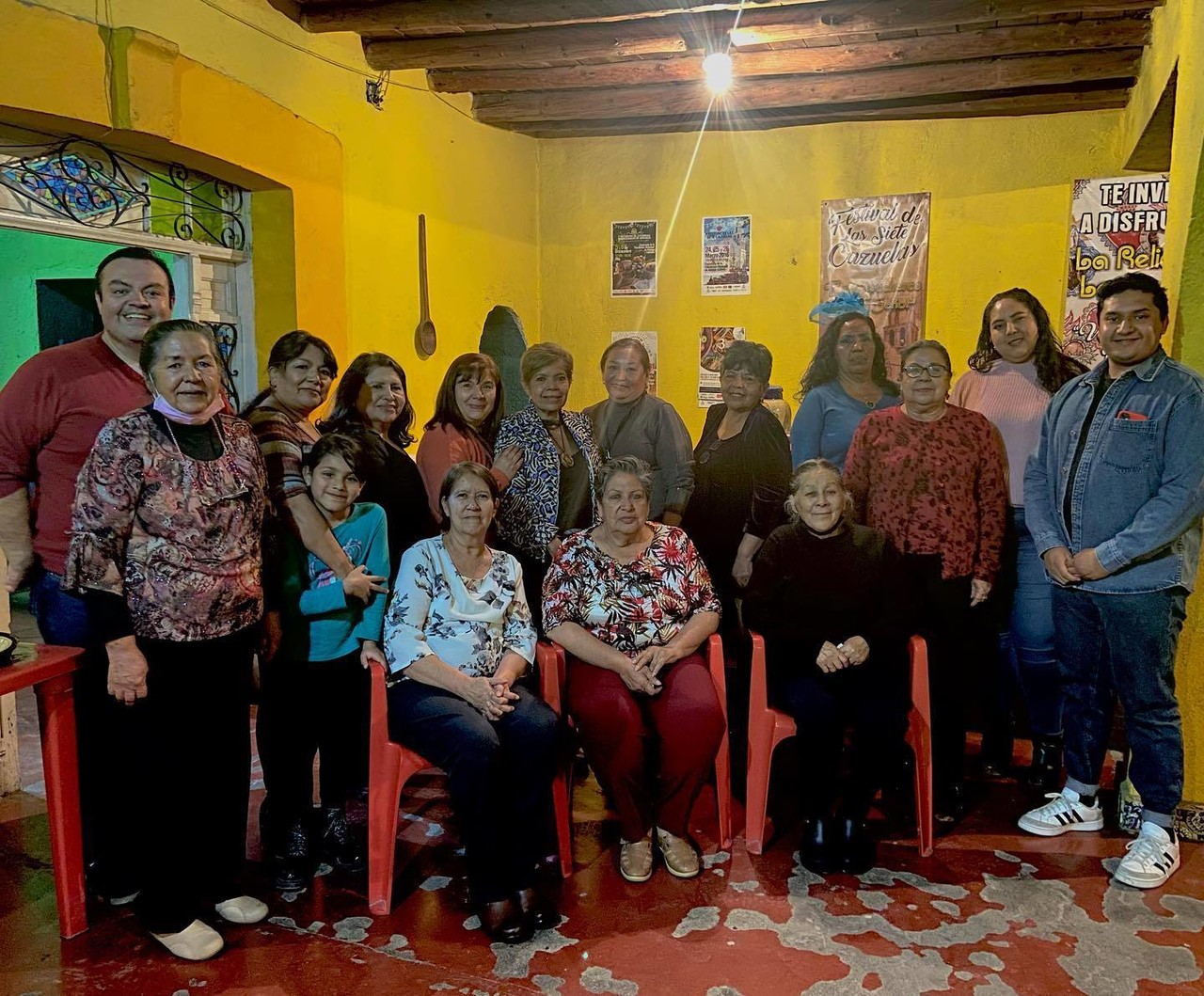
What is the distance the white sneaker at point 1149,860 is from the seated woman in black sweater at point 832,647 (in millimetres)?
684

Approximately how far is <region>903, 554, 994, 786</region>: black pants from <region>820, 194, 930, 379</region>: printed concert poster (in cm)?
342

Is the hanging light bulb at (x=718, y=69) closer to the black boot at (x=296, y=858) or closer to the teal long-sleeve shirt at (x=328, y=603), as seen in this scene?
the teal long-sleeve shirt at (x=328, y=603)

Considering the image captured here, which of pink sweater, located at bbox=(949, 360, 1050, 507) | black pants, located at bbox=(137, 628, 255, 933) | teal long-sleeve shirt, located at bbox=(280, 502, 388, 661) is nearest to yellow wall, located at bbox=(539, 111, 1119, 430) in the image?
pink sweater, located at bbox=(949, 360, 1050, 507)

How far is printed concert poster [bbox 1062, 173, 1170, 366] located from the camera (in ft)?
18.4

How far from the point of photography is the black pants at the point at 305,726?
2.63 m

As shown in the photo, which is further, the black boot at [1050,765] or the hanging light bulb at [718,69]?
the hanging light bulb at [718,69]

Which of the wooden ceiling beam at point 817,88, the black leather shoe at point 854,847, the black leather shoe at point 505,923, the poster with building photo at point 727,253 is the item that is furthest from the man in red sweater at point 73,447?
the poster with building photo at point 727,253

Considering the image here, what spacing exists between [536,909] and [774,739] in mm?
853

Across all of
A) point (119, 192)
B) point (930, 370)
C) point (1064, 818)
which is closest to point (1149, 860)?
point (1064, 818)

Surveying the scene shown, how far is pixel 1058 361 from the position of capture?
3232 mm

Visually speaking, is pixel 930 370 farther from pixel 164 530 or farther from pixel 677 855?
pixel 164 530

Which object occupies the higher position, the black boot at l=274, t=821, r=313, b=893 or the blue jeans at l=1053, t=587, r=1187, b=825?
the blue jeans at l=1053, t=587, r=1187, b=825

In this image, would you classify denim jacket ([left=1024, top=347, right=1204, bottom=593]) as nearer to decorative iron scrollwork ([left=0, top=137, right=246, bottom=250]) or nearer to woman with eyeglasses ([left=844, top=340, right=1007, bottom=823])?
woman with eyeglasses ([left=844, top=340, right=1007, bottom=823])

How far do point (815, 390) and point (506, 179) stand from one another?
11.9 ft
